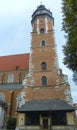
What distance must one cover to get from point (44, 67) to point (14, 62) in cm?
908

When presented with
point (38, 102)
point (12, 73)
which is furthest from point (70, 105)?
point (12, 73)

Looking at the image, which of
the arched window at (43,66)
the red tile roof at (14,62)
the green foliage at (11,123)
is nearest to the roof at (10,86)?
the red tile roof at (14,62)

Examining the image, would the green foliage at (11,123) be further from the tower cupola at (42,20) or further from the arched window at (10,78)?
the tower cupola at (42,20)

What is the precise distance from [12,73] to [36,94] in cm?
909

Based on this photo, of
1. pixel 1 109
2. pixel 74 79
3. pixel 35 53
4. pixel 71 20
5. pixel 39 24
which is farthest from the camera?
pixel 39 24

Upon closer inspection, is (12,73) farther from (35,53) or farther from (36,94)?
(36,94)

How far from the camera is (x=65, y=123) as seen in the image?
18844 millimetres

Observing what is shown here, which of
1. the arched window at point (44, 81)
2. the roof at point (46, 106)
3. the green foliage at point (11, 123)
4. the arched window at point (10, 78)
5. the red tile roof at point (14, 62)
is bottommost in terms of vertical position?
the green foliage at point (11, 123)

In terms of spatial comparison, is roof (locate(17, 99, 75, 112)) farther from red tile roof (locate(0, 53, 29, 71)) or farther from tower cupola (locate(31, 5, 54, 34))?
tower cupola (locate(31, 5, 54, 34))

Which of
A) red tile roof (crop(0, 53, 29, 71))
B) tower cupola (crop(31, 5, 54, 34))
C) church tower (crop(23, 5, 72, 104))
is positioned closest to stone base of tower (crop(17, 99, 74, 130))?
church tower (crop(23, 5, 72, 104))

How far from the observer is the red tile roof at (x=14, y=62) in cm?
3019

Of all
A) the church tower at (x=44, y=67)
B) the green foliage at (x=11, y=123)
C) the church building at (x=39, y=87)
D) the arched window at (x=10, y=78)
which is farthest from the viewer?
the arched window at (x=10, y=78)

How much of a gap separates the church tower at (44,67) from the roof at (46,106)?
61cm

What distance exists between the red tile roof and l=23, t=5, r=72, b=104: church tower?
5.27m
